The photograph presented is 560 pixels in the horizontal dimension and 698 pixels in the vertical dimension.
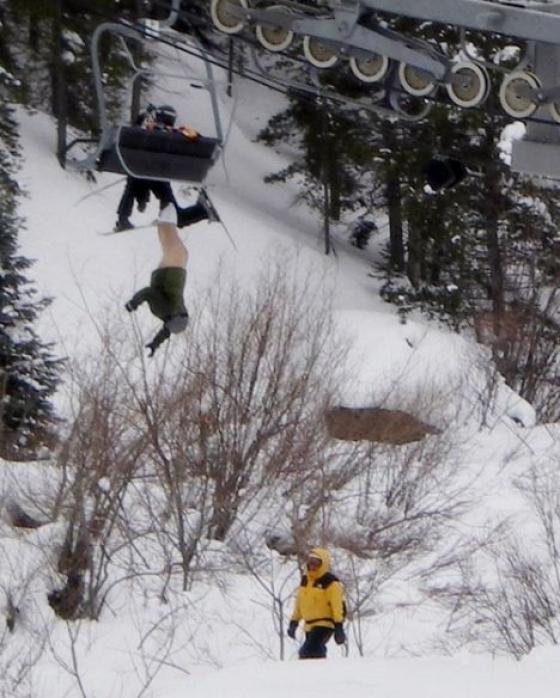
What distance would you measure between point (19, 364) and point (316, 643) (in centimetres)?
960

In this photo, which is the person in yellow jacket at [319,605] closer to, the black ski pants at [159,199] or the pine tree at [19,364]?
the black ski pants at [159,199]

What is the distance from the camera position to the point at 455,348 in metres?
32.6

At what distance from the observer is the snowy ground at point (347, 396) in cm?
1622

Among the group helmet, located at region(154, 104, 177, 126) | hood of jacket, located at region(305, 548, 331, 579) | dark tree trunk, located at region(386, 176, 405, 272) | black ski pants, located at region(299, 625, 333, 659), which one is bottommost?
dark tree trunk, located at region(386, 176, 405, 272)

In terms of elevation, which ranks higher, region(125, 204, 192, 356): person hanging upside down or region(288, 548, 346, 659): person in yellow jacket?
region(125, 204, 192, 356): person hanging upside down

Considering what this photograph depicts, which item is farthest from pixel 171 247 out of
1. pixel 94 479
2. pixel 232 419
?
pixel 232 419

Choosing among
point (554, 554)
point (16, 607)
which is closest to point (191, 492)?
point (16, 607)

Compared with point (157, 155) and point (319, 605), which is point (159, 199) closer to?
point (157, 155)

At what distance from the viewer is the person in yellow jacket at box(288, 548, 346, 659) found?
17.1 m

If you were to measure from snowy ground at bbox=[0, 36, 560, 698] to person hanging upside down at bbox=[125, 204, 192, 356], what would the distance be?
200 inches

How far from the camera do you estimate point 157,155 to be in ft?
29.9

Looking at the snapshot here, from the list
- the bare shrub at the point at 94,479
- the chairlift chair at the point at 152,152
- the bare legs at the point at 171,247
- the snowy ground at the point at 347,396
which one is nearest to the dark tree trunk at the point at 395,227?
the snowy ground at the point at 347,396

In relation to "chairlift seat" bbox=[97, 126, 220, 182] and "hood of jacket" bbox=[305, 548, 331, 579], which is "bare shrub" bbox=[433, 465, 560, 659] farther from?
"chairlift seat" bbox=[97, 126, 220, 182]

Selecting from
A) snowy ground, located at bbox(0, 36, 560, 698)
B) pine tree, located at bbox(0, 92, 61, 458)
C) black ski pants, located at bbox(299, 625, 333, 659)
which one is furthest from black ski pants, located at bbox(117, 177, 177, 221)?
pine tree, located at bbox(0, 92, 61, 458)
